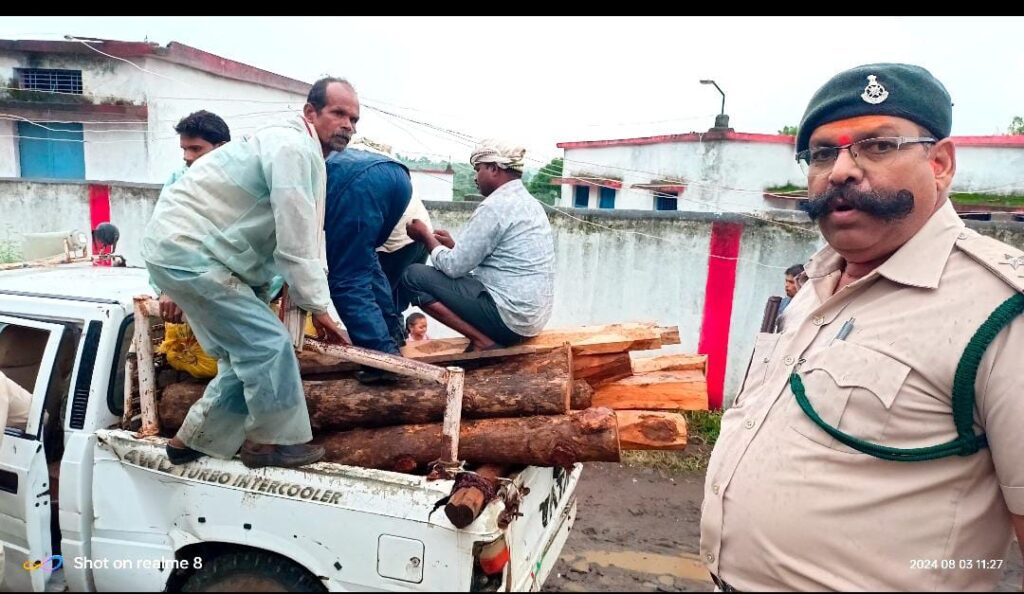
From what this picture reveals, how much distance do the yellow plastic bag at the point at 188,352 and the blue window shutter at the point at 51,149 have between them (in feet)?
40.4

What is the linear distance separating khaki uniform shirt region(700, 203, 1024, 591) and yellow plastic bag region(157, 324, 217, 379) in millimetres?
2200

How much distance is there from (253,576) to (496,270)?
1684 millimetres

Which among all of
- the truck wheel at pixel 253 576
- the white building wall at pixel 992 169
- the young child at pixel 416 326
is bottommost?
the truck wheel at pixel 253 576

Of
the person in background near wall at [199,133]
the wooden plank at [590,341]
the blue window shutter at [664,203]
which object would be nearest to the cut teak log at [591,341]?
the wooden plank at [590,341]

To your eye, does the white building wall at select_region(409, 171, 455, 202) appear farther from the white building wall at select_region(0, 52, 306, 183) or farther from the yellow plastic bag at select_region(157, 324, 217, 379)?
the yellow plastic bag at select_region(157, 324, 217, 379)

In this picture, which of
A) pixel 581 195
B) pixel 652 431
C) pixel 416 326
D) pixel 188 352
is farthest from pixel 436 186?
pixel 652 431

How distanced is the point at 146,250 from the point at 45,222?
28.1 ft

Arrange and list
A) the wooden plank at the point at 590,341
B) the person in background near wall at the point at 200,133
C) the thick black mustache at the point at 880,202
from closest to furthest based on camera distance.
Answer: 1. the thick black mustache at the point at 880,202
2. the wooden plank at the point at 590,341
3. the person in background near wall at the point at 200,133

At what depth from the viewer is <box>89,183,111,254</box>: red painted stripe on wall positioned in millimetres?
8500

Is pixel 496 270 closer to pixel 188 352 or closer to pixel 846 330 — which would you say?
pixel 188 352

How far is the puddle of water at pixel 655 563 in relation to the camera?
386 cm

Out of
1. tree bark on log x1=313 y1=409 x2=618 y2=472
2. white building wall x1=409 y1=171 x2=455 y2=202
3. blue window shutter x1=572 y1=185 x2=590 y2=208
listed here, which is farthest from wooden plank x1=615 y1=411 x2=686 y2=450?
blue window shutter x1=572 y1=185 x2=590 y2=208

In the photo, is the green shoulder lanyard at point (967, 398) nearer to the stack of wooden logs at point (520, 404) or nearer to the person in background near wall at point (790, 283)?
the stack of wooden logs at point (520, 404)

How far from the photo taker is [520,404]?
7.98 ft
